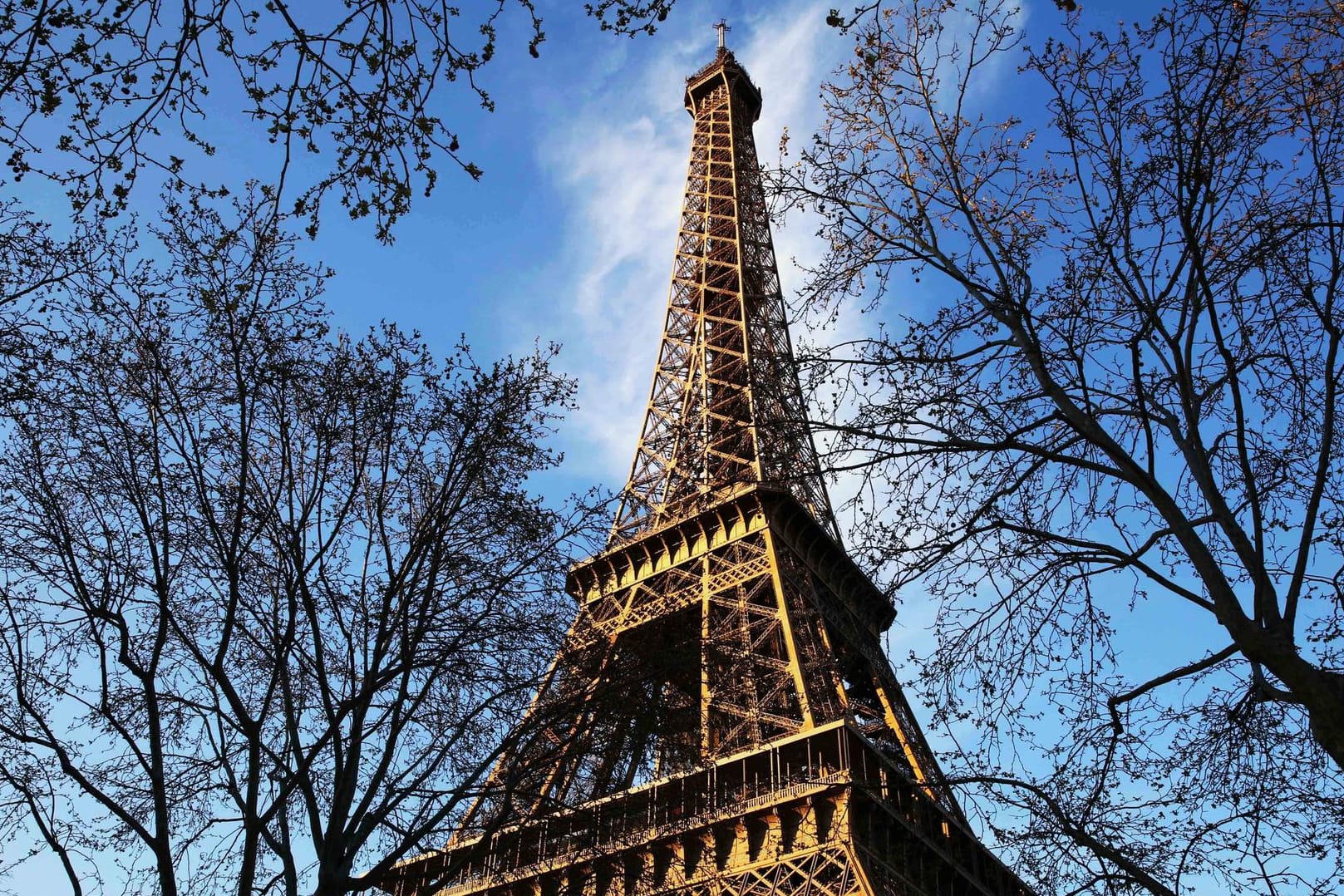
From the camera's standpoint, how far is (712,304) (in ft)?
133

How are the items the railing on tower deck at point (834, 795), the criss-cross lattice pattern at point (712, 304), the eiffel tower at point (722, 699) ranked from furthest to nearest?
the criss-cross lattice pattern at point (712, 304), the railing on tower deck at point (834, 795), the eiffel tower at point (722, 699)

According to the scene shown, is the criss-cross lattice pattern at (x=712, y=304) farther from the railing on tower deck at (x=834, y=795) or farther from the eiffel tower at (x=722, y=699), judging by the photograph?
the railing on tower deck at (x=834, y=795)

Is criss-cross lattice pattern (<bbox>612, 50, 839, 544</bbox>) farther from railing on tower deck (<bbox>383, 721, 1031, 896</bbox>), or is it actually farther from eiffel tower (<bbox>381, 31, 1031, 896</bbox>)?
railing on tower deck (<bbox>383, 721, 1031, 896</bbox>)

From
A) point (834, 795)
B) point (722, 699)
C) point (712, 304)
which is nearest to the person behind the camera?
point (834, 795)

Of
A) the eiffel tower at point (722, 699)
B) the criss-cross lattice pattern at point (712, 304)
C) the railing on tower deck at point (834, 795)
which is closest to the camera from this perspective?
the eiffel tower at point (722, 699)

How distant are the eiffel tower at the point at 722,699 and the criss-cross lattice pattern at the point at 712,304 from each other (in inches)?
4.9

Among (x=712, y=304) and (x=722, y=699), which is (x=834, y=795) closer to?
(x=722, y=699)

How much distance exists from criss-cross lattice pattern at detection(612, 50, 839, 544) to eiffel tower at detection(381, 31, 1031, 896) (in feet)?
0.41

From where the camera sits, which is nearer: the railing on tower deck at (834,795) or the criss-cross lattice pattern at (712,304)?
the railing on tower deck at (834,795)

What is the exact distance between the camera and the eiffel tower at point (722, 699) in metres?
11.3

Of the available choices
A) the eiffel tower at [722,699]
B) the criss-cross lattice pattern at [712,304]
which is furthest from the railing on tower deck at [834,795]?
the criss-cross lattice pattern at [712,304]

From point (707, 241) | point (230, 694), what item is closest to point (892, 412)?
point (230, 694)

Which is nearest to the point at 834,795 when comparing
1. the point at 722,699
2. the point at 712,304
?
the point at 722,699

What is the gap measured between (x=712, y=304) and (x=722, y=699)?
75.0 ft
